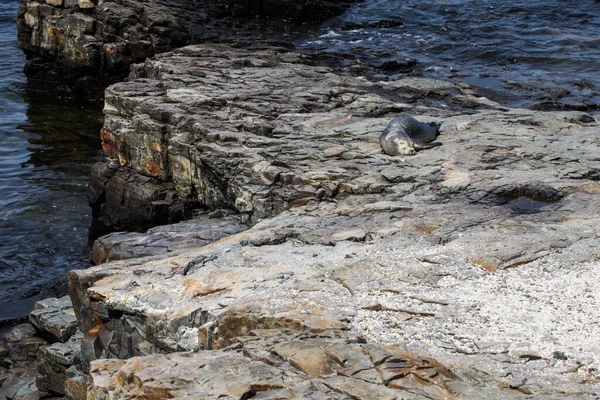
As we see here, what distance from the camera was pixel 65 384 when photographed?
27.3ft

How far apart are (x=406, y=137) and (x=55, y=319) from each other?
16.3 feet

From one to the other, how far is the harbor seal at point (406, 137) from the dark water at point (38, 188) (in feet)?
18.6

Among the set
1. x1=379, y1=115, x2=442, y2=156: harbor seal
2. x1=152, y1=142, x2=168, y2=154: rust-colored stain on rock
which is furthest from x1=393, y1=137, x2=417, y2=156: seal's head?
x1=152, y1=142, x2=168, y2=154: rust-colored stain on rock

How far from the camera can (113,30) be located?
1941cm

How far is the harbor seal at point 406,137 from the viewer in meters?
10.1

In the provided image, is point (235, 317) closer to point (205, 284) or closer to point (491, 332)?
point (205, 284)

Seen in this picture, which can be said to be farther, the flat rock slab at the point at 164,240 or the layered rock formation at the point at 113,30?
the layered rock formation at the point at 113,30

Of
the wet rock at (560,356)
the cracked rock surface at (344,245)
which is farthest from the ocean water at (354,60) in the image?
the wet rock at (560,356)

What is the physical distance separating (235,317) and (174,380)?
117 cm

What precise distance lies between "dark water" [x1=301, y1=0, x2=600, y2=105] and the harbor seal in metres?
5.64

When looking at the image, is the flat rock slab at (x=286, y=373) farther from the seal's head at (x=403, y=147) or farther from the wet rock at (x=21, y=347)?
the seal's head at (x=403, y=147)

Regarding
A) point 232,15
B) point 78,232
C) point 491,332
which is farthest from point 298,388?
point 232,15

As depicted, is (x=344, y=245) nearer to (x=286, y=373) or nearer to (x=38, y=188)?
(x=286, y=373)

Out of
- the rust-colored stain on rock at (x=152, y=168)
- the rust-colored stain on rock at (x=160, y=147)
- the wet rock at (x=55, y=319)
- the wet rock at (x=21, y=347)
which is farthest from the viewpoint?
the rust-colored stain on rock at (x=152, y=168)
